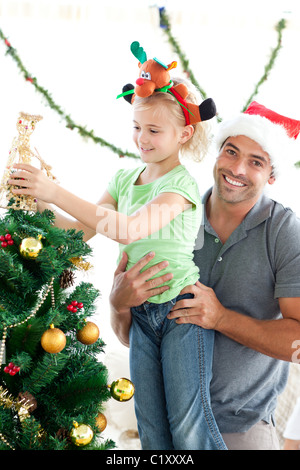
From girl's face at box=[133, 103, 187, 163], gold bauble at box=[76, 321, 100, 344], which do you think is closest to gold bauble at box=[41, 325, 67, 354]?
gold bauble at box=[76, 321, 100, 344]

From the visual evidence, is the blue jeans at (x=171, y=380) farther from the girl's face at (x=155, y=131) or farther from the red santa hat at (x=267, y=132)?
the red santa hat at (x=267, y=132)

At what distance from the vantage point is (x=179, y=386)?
1.40 m

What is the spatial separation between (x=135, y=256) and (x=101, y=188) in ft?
4.34

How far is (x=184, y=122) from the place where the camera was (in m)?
1.48

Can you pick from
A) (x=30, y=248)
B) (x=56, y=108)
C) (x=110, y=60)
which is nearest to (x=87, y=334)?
(x=30, y=248)

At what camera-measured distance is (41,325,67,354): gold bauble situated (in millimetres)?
1084

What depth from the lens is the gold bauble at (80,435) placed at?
3.62 feet

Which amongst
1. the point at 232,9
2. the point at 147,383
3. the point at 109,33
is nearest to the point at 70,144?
the point at 109,33

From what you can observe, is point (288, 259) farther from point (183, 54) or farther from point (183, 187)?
point (183, 54)

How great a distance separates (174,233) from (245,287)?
36cm

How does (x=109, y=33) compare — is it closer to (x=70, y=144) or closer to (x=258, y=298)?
Answer: (x=70, y=144)

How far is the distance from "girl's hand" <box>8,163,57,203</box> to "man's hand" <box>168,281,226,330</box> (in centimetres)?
56

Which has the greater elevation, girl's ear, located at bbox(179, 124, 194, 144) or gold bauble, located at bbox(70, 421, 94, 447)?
girl's ear, located at bbox(179, 124, 194, 144)

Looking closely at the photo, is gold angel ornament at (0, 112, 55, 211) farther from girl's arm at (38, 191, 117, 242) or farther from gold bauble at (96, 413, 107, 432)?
gold bauble at (96, 413, 107, 432)
